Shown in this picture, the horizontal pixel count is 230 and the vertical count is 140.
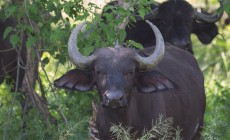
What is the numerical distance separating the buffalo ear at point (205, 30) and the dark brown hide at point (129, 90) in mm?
3986

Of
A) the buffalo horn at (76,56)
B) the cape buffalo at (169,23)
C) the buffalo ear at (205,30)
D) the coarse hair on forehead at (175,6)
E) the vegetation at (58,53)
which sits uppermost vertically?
the buffalo horn at (76,56)

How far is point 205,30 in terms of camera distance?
12617 mm

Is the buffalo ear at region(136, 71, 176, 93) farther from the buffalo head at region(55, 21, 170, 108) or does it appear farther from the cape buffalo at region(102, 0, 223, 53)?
the cape buffalo at region(102, 0, 223, 53)

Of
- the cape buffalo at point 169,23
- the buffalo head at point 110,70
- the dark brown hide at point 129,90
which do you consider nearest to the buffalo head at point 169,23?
the cape buffalo at point 169,23

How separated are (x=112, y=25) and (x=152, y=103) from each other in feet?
2.71

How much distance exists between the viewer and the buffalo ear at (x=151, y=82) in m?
7.48

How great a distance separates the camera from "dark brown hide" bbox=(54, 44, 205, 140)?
7121mm

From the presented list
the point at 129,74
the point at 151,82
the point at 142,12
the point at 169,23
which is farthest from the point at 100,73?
the point at 169,23

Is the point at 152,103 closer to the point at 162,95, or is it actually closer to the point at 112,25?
the point at 162,95

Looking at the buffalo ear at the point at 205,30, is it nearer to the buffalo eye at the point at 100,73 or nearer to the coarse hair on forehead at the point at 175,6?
the coarse hair on forehead at the point at 175,6

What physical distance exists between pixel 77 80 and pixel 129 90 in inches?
23.1

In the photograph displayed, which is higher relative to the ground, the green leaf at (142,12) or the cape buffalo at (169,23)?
the green leaf at (142,12)

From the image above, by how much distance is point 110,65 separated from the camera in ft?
23.7

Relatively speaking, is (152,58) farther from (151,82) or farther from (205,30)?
(205,30)
